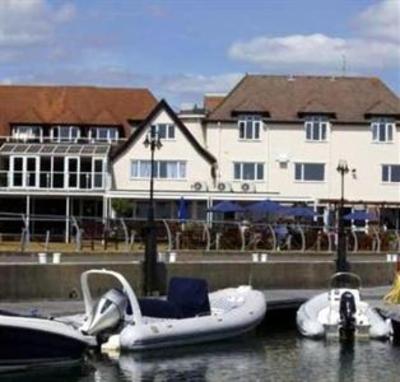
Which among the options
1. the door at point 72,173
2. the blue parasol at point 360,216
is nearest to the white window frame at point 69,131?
the door at point 72,173

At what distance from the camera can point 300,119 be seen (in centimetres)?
8512

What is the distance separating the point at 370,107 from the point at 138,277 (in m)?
51.5

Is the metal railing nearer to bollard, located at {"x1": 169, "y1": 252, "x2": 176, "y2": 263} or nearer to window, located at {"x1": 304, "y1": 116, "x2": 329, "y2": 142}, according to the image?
bollard, located at {"x1": 169, "y1": 252, "x2": 176, "y2": 263}

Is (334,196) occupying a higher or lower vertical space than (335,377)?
higher

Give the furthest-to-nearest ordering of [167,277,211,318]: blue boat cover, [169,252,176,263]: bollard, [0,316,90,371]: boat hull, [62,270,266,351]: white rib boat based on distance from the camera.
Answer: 1. [169,252,176,263]: bollard
2. [167,277,211,318]: blue boat cover
3. [62,270,266,351]: white rib boat
4. [0,316,90,371]: boat hull

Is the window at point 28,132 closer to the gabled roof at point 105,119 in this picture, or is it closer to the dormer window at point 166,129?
the gabled roof at point 105,119

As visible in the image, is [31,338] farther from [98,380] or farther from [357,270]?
[357,270]

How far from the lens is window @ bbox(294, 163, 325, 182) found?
278 ft

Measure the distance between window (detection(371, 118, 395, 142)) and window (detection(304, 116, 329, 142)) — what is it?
3.47 m

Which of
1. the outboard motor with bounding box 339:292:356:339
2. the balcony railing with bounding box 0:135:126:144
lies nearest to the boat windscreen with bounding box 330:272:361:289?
the outboard motor with bounding box 339:292:356:339

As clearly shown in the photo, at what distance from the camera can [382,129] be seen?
281 feet

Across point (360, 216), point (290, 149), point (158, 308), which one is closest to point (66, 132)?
point (290, 149)

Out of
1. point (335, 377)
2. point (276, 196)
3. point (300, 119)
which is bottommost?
point (335, 377)

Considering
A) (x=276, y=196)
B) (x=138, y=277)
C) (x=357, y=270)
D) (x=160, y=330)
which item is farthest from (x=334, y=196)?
(x=160, y=330)
